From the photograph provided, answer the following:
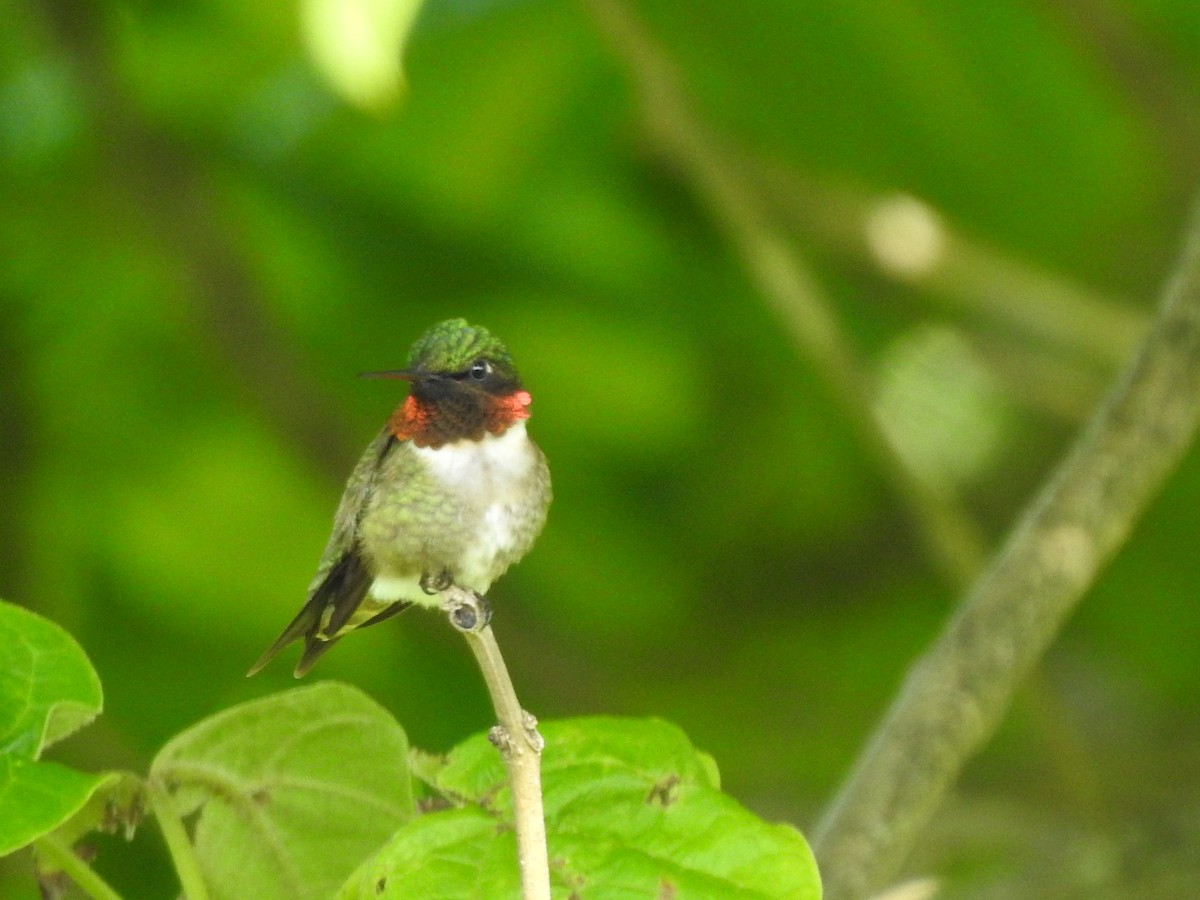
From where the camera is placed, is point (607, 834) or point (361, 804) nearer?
point (607, 834)

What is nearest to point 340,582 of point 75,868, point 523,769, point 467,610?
point 467,610

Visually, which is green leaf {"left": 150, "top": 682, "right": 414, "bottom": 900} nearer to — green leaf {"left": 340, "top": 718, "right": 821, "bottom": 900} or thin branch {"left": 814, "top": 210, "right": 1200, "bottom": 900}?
green leaf {"left": 340, "top": 718, "right": 821, "bottom": 900}

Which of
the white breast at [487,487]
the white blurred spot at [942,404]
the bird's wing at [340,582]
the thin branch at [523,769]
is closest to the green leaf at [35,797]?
the thin branch at [523,769]

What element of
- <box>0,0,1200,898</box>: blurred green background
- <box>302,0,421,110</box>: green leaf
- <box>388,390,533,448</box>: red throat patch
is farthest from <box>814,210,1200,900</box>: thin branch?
<box>0,0,1200,898</box>: blurred green background

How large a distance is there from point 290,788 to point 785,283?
191 centimetres

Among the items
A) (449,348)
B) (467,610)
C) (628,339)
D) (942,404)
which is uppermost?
(942,404)

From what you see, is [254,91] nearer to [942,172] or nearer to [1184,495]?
[942,172]

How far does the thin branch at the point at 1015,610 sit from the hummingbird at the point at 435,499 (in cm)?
58

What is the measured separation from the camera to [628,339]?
15.0ft

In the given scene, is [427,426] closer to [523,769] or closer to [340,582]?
[340,582]

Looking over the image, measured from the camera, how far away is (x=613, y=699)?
4.35 meters

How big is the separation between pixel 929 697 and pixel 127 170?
2.44 metres

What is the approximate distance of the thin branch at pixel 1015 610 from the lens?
2266mm

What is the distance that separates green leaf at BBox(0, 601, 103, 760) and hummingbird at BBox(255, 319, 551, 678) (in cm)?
37
